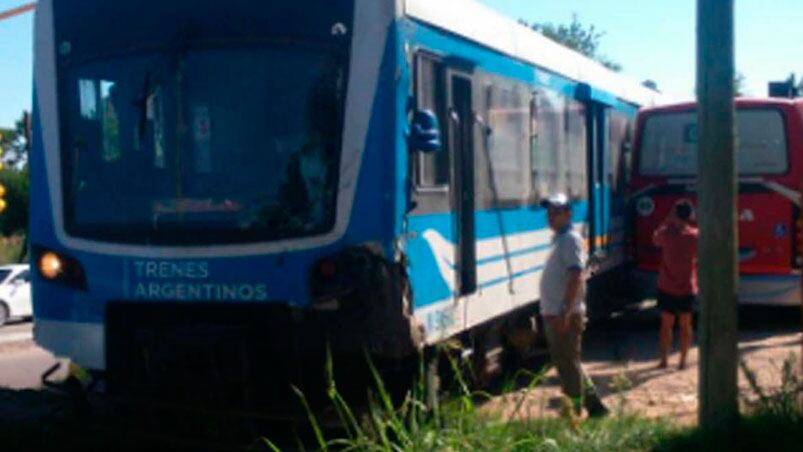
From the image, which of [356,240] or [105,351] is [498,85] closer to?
[356,240]

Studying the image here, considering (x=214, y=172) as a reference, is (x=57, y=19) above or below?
above

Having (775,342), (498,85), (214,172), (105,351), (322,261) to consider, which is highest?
(498,85)

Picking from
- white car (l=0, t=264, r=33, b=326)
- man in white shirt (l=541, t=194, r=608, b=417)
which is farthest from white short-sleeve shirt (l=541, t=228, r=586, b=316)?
white car (l=0, t=264, r=33, b=326)

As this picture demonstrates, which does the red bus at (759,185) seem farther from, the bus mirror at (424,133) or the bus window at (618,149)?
the bus mirror at (424,133)

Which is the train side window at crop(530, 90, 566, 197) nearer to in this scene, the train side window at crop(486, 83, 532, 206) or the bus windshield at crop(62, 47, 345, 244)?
the train side window at crop(486, 83, 532, 206)

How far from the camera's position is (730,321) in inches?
259

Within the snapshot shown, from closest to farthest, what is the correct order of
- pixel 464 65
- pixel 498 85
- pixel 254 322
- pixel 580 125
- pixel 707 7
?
pixel 707 7 → pixel 254 322 → pixel 464 65 → pixel 498 85 → pixel 580 125

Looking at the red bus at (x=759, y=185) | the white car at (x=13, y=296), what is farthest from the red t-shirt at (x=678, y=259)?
the white car at (x=13, y=296)

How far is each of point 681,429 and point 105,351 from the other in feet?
12.3

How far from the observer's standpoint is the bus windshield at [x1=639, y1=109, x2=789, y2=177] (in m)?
13.2

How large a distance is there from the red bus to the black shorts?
260 cm

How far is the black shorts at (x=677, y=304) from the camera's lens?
10.9 metres

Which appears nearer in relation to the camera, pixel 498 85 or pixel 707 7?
pixel 707 7

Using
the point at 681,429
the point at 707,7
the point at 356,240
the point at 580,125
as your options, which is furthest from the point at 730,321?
the point at 580,125
